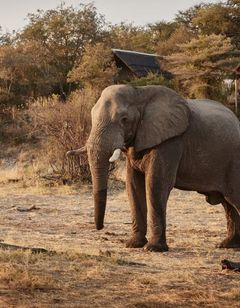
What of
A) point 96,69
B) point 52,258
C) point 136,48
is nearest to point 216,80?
point 96,69

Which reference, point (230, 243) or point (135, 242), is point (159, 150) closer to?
point (135, 242)

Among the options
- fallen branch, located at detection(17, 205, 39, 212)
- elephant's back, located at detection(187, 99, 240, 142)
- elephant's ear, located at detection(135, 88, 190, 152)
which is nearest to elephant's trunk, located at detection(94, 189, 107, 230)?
elephant's ear, located at detection(135, 88, 190, 152)

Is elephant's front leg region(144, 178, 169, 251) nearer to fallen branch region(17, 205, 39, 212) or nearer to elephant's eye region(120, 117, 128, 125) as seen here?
elephant's eye region(120, 117, 128, 125)

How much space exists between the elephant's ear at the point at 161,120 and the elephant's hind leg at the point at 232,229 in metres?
1.38

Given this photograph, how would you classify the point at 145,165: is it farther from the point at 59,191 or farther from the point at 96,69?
the point at 96,69

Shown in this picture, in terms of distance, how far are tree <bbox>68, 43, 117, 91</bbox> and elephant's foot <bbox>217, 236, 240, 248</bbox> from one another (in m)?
22.3

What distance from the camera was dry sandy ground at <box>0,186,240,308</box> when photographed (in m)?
5.40

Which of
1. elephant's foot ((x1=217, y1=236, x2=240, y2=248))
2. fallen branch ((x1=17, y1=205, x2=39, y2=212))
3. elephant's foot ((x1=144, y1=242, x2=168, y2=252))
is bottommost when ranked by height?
fallen branch ((x1=17, y1=205, x2=39, y2=212))

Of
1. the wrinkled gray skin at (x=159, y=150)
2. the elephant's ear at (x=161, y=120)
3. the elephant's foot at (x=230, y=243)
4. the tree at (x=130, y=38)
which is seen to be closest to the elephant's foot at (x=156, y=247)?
the wrinkled gray skin at (x=159, y=150)

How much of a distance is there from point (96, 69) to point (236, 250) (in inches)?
950

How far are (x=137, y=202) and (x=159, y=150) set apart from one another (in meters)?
0.88

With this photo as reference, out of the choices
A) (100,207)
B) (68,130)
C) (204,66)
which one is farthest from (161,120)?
(204,66)

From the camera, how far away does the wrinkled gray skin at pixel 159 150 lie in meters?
8.34

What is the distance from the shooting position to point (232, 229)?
935 centimetres
